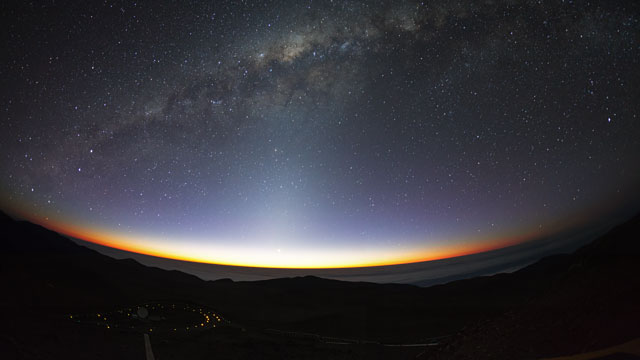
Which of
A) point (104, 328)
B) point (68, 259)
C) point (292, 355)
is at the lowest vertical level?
point (292, 355)

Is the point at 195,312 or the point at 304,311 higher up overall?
the point at 195,312

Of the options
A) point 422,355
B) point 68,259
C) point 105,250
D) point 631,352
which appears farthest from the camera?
point 68,259

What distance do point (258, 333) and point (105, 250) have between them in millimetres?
5747

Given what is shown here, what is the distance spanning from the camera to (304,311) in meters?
13.0

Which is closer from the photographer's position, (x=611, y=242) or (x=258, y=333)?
(x=611, y=242)

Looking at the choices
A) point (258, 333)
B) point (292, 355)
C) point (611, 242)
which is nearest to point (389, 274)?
point (292, 355)

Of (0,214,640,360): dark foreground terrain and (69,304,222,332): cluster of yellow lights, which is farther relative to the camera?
(69,304,222,332): cluster of yellow lights

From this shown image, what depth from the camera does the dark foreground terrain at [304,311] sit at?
398 inches

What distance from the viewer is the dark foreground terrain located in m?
10.1

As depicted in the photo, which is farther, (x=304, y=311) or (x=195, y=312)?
(x=304, y=311)

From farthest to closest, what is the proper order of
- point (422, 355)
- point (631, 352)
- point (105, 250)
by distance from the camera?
1. point (105, 250)
2. point (422, 355)
3. point (631, 352)

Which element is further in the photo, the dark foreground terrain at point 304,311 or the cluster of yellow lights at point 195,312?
the cluster of yellow lights at point 195,312

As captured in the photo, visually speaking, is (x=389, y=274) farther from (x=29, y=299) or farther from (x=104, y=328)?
(x=29, y=299)

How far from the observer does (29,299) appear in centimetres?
1240
